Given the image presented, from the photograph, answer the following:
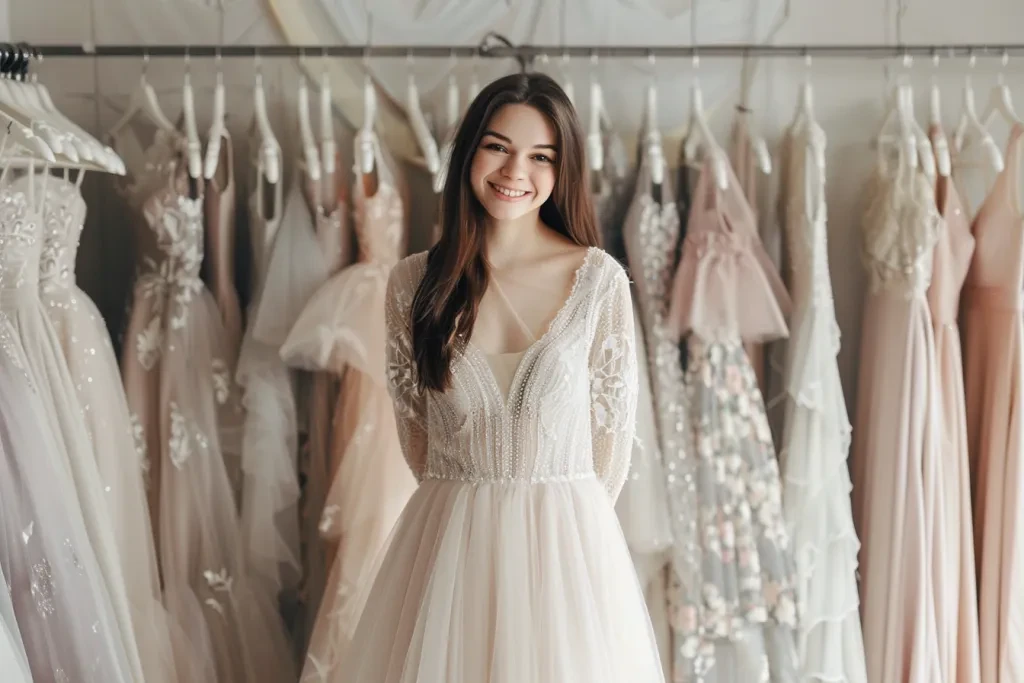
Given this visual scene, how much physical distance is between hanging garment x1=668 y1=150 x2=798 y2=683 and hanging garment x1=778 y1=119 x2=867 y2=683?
4cm

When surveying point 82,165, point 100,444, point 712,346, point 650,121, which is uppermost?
point 650,121

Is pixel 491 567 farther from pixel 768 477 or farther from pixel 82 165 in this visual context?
pixel 82 165

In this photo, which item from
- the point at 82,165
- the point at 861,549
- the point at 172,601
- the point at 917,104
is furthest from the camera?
the point at 917,104

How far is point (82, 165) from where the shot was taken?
1.74 m

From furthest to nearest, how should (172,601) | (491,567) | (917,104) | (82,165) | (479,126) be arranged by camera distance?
(917,104), (172,601), (82,165), (479,126), (491,567)

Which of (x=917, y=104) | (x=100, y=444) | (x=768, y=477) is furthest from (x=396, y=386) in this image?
(x=917, y=104)

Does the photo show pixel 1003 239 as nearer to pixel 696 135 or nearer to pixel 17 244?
pixel 696 135

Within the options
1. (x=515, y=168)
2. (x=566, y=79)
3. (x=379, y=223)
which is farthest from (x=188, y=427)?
(x=566, y=79)

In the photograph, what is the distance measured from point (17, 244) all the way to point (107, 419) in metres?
0.37

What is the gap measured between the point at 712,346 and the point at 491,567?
78cm

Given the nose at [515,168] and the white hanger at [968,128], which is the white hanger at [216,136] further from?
the white hanger at [968,128]

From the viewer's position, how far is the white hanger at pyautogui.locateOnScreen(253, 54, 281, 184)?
1.96 meters

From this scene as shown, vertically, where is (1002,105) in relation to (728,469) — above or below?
above

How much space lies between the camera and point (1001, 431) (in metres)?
1.99
